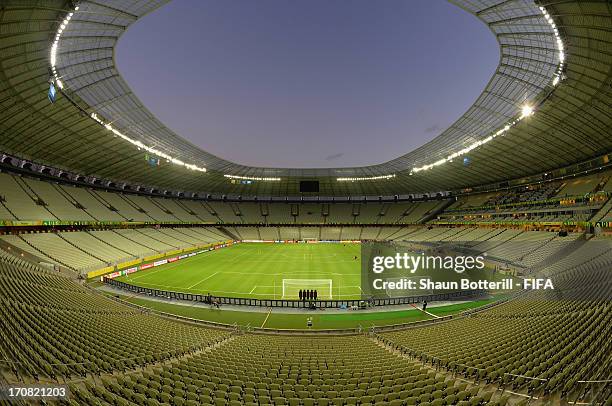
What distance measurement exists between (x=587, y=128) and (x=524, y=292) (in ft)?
79.4

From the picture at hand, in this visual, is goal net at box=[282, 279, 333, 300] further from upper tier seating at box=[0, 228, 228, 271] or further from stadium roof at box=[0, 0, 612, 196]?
stadium roof at box=[0, 0, 612, 196]

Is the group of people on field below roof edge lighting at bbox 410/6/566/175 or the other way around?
below

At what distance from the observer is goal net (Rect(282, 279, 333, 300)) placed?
28.2m

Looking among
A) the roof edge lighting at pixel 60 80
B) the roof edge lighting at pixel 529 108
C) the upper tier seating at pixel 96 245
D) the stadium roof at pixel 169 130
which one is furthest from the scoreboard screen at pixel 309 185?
the roof edge lighting at pixel 60 80

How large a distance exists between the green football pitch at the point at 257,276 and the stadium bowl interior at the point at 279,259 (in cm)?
43

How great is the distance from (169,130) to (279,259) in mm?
26631

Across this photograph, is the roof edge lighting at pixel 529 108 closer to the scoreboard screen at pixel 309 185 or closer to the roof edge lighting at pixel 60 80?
the scoreboard screen at pixel 309 185

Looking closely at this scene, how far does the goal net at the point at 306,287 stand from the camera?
1112 inches

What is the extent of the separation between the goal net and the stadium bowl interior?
14.1 inches

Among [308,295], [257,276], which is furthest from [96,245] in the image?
[308,295]

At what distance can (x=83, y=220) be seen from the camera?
44812 mm

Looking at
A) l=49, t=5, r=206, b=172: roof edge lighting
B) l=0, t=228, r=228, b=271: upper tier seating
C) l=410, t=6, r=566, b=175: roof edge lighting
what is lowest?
l=0, t=228, r=228, b=271: upper tier seating

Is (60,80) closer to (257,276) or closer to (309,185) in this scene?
(257,276)

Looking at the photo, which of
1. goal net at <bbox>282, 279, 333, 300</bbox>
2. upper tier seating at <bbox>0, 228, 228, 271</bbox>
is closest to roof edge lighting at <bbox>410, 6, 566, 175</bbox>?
goal net at <bbox>282, 279, 333, 300</bbox>
